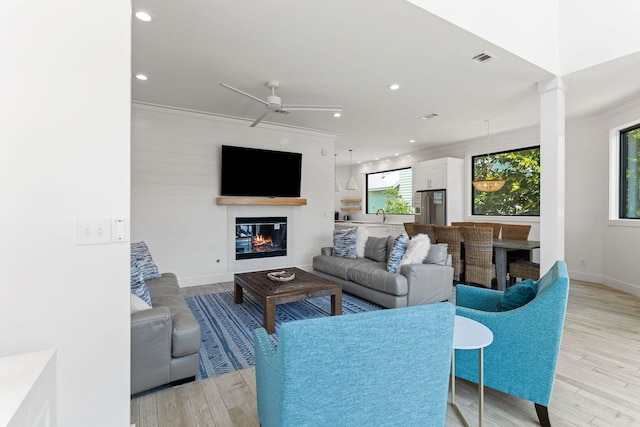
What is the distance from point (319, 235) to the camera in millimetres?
6375

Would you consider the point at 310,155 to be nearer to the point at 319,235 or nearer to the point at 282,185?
A: the point at 282,185

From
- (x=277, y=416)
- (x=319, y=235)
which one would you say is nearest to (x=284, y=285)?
(x=277, y=416)

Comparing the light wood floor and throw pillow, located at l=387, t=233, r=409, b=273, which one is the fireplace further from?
the light wood floor

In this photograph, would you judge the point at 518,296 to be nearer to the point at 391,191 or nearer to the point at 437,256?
the point at 437,256

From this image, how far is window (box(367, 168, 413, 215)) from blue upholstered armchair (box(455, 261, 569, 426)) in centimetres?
679

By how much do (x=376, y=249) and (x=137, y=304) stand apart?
326 centimetres

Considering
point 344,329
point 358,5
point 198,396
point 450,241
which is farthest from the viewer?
point 450,241

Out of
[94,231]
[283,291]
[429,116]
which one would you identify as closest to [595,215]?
[429,116]

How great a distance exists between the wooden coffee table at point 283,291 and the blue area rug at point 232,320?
7.4 inches

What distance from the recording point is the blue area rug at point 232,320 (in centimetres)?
257

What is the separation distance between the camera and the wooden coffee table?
3.06 m

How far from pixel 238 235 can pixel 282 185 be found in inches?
47.2

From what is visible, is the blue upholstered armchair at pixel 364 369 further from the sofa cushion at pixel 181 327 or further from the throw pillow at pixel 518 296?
the sofa cushion at pixel 181 327

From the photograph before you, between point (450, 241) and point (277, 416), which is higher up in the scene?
point (450, 241)
